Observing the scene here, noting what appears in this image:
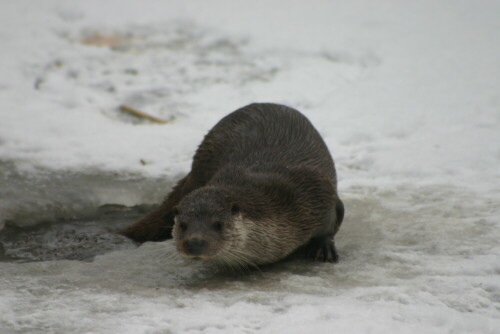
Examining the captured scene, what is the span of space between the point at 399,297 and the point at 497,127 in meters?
2.76

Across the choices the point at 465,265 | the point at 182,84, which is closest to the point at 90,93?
the point at 182,84

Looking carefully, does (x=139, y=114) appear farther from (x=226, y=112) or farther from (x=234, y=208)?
(x=234, y=208)

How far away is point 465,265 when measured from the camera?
3084mm

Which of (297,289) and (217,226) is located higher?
(217,226)

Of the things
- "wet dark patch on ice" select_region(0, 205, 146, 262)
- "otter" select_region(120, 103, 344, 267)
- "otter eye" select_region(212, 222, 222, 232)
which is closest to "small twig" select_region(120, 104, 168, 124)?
"wet dark patch on ice" select_region(0, 205, 146, 262)

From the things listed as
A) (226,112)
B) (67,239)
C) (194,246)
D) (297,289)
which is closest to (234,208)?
(194,246)

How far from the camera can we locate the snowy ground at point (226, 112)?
266 centimetres

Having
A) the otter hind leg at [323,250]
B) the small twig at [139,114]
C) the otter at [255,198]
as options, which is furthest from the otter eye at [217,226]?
Answer: the small twig at [139,114]

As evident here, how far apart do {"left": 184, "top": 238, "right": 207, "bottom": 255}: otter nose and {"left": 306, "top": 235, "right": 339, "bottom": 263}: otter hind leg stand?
68cm

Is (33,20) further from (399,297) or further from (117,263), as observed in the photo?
(399,297)

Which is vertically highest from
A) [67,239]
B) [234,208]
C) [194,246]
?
[234,208]

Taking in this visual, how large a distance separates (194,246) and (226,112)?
2.94m

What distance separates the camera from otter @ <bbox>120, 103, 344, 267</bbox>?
311 centimetres

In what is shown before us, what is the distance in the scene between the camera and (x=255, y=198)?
331 cm
